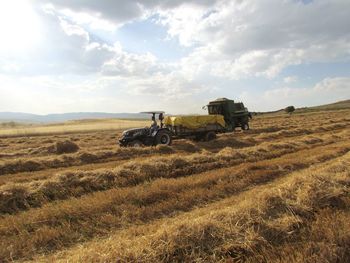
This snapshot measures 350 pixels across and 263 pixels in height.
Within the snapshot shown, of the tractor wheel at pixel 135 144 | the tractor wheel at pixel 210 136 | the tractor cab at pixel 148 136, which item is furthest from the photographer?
the tractor wheel at pixel 210 136

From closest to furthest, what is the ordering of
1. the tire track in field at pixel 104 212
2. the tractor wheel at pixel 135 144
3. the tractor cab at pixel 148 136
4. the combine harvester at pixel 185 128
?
the tire track in field at pixel 104 212 < the tractor wheel at pixel 135 144 < the tractor cab at pixel 148 136 < the combine harvester at pixel 185 128

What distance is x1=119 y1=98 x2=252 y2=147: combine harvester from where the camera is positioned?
2264cm

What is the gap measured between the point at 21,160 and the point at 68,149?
5456 millimetres

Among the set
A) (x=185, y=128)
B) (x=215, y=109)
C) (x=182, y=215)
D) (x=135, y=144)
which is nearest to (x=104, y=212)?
(x=182, y=215)

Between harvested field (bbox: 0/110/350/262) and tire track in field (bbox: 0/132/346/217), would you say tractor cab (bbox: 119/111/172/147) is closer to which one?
tire track in field (bbox: 0/132/346/217)

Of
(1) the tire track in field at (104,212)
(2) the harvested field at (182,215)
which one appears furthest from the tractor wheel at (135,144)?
(1) the tire track in field at (104,212)

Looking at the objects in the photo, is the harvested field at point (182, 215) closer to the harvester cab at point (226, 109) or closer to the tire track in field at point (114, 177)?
the tire track in field at point (114, 177)

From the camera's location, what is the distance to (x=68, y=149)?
76.9ft

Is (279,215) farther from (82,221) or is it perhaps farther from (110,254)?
(82,221)

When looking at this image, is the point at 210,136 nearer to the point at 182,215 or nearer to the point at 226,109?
the point at 226,109

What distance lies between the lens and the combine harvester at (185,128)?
22.6 m

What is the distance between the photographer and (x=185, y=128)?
24.4m

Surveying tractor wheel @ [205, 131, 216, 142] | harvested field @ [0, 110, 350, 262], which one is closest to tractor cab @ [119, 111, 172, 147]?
tractor wheel @ [205, 131, 216, 142]

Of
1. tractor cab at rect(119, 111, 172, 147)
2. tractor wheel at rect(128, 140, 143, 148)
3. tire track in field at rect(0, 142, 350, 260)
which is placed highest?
tractor cab at rect(119, 111, 172, 147)
